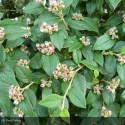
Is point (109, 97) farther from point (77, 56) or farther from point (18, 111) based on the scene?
point (18, 111)

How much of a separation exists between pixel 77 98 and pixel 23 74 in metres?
0.22

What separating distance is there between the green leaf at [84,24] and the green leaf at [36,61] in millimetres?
179

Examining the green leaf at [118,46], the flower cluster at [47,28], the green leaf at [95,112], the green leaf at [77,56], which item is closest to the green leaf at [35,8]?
the flower cluster at [47,28]

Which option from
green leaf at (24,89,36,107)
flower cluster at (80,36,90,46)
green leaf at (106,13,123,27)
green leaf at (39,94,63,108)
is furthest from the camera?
green leaf at (106,13,123,27)

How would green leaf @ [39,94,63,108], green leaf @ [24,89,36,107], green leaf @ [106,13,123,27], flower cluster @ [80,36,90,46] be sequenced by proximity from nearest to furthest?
green leaf @ [39,94,63,108] → green leaf @ [24,89,36,107] → flower cluster @ [80,36,90,46] → green leaf @ [106,13,123,27]

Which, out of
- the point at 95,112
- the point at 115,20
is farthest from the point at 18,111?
the point at 115,20

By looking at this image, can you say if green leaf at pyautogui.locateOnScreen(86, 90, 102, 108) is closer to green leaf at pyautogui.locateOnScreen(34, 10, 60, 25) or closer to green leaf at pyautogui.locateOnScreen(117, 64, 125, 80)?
green leaf at pyautogui.locateOnScreen(117, 64, 125, 80)

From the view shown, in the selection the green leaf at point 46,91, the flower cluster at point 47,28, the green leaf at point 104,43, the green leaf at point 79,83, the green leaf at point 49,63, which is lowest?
the green leaf at point 46,91

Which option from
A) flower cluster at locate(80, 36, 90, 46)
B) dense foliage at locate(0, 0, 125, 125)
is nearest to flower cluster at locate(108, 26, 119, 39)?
dense foliage at locate(0, 0, 125, 125)

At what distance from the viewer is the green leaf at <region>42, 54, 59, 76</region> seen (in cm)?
107

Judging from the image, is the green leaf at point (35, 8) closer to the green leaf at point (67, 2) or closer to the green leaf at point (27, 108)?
the green leaf at point (67, 2)

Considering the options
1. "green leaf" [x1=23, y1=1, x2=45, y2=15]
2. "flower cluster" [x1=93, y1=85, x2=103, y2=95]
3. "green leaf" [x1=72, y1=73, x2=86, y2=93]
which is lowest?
"flower cluster" [x1=93, y1=85, x2=103, y2=95]

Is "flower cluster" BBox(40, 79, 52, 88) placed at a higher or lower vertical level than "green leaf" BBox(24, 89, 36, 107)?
higher

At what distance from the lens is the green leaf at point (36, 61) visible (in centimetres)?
113
